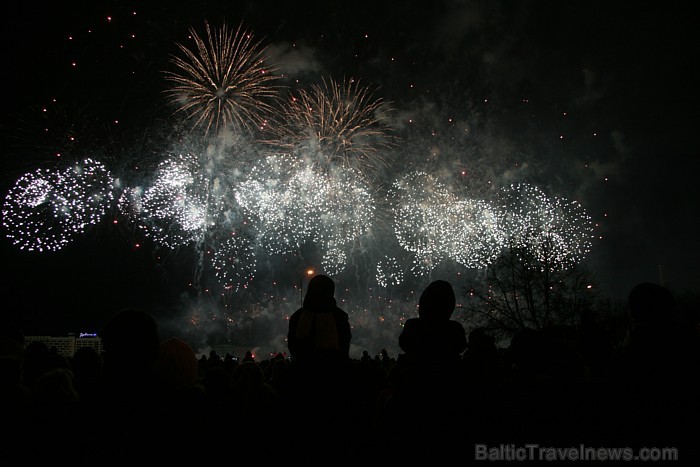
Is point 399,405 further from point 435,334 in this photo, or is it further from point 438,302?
point 438,302

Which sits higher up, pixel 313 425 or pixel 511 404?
pixel 511 404

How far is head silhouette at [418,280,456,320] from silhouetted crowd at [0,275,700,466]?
11 mm

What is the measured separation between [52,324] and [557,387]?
62223 millimetres

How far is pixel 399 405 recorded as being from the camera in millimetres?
2803

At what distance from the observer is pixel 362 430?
3.32 metres

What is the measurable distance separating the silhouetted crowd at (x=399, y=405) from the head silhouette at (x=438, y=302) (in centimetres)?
1

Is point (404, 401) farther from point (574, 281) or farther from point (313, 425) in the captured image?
point (574, 281)

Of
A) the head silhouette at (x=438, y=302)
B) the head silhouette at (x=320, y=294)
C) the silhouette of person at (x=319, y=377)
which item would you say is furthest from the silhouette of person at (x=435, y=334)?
the head silhouette at (x=320, y=294)

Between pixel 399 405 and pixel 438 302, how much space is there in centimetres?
81

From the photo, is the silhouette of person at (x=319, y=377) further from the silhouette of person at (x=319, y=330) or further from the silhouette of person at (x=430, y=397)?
the silhouette of person at (x=430, y=397)

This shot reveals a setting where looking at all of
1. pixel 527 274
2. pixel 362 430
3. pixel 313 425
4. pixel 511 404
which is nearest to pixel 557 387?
pixel 511 404

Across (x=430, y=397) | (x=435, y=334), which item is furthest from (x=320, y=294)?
(x=430, y=397)

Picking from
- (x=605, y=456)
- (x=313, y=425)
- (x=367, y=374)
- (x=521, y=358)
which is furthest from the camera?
(x=367, y=374)

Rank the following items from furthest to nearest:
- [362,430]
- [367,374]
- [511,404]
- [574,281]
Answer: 1. [574,281]
2. [367,374]
3. [362,430]
4. [511,404]
